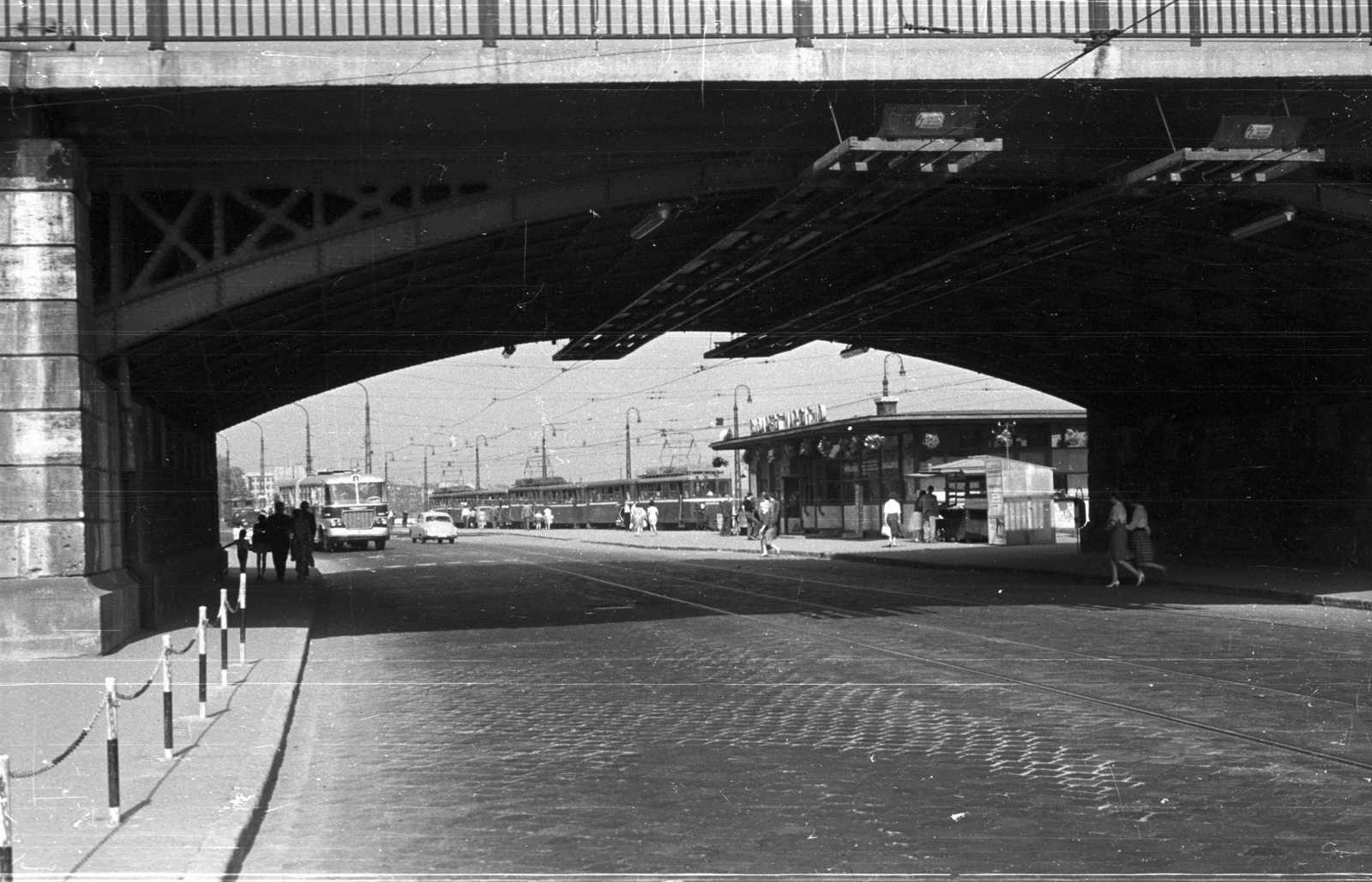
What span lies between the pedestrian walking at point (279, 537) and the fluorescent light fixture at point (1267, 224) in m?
21.1

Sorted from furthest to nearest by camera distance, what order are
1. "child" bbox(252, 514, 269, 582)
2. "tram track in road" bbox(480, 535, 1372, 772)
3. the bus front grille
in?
the bus front grille
"child" bbox(252, 514, 269, 582)
"tram track in road" bbox(480, 535, 1372, 772)

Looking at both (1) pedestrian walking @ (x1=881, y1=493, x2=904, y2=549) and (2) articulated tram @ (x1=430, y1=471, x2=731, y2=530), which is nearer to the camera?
(1) pedestrian walking @ (x1=881, y1=493, x2=904, y2=549)

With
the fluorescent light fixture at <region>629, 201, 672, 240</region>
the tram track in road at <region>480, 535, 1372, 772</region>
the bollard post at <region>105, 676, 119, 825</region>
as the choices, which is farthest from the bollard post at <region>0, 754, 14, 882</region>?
the fluorescent light fixture at <region>629, 201, 672, 240</region>

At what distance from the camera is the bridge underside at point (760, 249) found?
678 inches

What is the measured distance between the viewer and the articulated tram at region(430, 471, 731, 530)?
74.2 m

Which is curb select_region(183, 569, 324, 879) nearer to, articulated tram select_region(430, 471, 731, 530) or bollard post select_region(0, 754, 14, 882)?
bollard post select_region(0, 754, 14, 882)

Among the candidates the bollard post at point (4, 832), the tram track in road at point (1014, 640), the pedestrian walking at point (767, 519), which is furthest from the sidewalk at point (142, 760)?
the pedestrian walking at point (767, 519)

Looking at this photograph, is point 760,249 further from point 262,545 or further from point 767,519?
point 767,519

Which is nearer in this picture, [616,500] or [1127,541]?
[1127,541]

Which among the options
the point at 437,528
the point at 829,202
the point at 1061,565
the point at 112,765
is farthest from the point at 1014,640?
the point at 437,528

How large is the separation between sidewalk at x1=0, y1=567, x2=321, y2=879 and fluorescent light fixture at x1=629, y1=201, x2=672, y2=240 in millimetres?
7304

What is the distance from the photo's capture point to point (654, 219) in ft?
63.9

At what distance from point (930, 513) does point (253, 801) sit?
1639 inches

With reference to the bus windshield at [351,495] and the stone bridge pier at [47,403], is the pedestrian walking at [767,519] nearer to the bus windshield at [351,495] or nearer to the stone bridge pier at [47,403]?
the bus windshield at [351,495]
